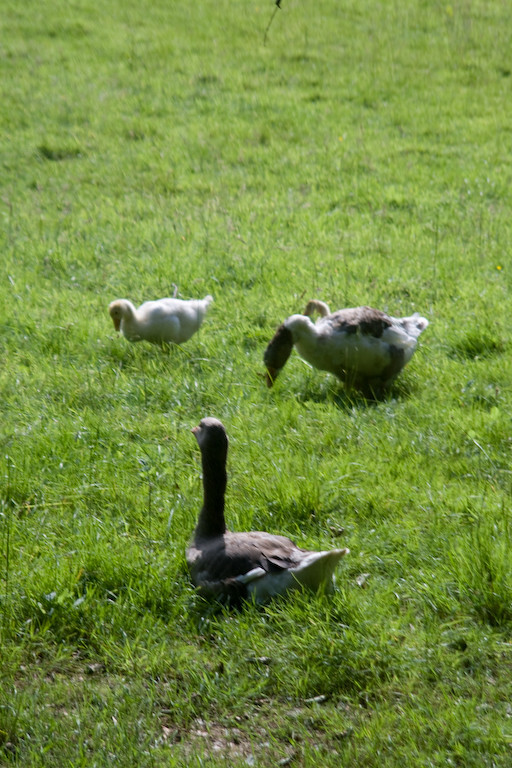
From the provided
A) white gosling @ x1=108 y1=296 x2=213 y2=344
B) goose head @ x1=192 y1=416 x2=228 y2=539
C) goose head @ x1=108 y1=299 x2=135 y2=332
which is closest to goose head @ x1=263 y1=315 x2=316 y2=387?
white gosling @ x1=108 y1=296 x2=213 y2=344

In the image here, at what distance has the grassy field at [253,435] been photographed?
332 cm

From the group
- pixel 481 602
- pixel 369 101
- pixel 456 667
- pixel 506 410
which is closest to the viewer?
pixel 456 667

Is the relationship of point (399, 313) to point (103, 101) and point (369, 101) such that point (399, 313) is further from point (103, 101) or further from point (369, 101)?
point (103, 101)

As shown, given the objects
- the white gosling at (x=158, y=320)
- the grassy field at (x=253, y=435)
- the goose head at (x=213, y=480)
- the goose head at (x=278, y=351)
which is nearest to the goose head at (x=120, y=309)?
the white gosling at (x=158, y=320)

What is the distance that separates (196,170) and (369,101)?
391 centimetres

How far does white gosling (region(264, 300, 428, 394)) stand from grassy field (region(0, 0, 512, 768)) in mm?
209

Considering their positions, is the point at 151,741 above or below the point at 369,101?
below

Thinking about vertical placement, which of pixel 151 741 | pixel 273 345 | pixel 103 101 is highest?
pixel 103 101

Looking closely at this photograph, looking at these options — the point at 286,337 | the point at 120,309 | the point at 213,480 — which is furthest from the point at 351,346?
the point at 213,480

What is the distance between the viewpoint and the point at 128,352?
21.9 feet

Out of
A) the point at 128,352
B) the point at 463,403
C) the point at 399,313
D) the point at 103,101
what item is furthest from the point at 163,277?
the point at 103,101

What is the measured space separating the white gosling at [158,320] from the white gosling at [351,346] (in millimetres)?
1009

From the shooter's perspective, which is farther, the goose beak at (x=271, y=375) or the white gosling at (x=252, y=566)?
the goose beak at (x=271, y=375)

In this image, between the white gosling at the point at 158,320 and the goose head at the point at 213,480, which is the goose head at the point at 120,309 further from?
the goose head at the point at 213,480
